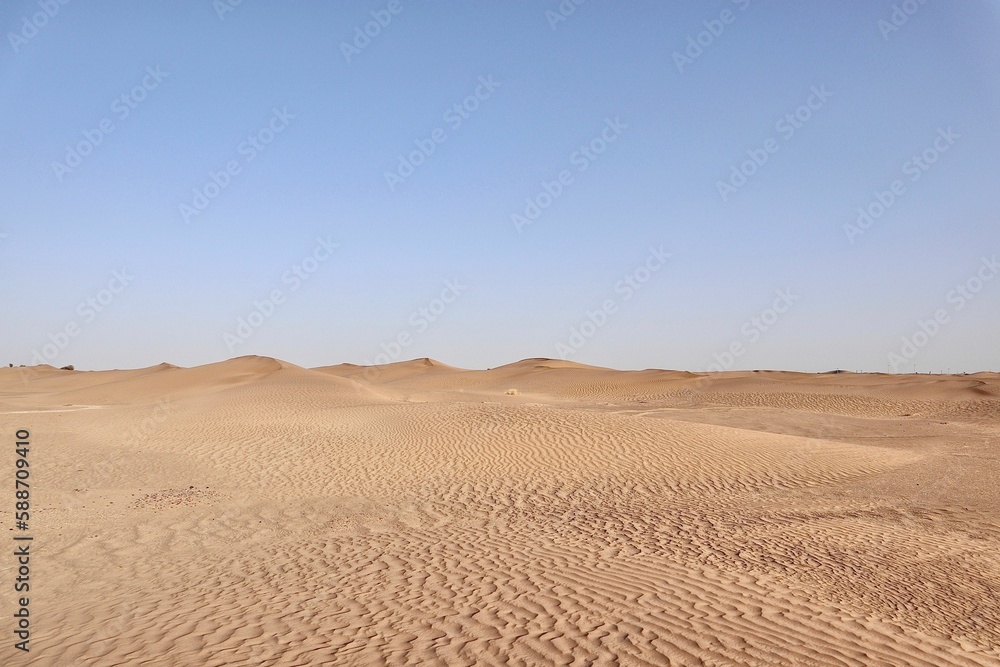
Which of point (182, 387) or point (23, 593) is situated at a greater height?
point (182, 387)

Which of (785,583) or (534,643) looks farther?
(785,583)

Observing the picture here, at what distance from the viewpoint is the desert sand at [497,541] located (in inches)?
245

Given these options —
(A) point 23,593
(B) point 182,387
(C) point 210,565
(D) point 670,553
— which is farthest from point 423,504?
(B) point 182,387

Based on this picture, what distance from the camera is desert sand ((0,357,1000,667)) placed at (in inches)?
245

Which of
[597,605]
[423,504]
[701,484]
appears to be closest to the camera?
[597,605]

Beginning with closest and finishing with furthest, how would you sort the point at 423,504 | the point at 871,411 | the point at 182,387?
the point at 423,504, the point at 871,411, the point at 182,387

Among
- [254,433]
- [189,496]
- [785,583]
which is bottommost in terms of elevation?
[785,583]

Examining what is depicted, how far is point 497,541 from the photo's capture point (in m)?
10.4

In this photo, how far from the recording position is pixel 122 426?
23.5m

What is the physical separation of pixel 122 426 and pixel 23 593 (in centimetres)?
1715

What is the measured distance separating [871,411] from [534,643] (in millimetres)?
37130

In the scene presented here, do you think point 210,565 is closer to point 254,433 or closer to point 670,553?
point 670,553

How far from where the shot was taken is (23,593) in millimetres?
8242

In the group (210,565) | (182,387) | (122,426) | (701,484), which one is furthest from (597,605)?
(182,387)
